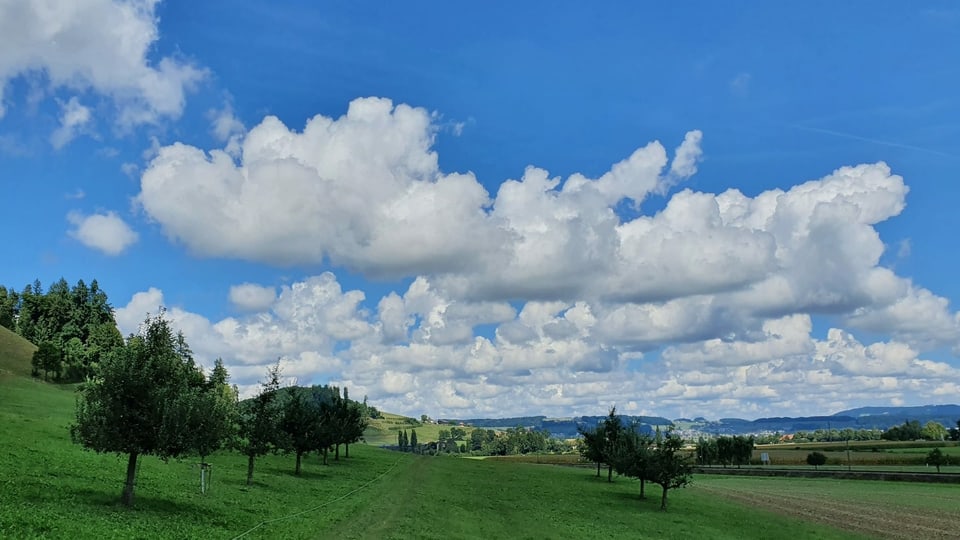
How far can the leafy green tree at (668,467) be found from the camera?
7225cm

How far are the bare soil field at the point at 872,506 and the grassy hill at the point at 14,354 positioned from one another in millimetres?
134434

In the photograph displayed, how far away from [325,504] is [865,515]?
54.3 m

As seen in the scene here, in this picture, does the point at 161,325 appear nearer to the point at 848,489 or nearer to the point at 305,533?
the point at 305,533

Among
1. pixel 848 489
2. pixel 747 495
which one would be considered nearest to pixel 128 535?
pixel 747 495

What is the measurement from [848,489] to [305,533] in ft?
320

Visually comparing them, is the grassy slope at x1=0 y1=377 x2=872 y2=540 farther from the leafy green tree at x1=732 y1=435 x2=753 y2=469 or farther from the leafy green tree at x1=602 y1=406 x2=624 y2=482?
the leafy green tree at x1=732 y1=435 x2=753 y2=469

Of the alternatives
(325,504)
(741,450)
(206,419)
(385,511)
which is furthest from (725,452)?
(206,419)

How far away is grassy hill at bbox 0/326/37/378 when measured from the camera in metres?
142

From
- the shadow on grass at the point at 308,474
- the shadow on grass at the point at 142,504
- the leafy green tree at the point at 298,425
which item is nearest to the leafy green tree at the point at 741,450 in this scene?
the shadow on grass at the point at 308,474

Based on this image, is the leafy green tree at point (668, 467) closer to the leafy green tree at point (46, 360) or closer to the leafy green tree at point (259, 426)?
the leafy green tree at point (259, 426)

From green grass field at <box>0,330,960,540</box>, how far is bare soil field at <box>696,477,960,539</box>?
93cm

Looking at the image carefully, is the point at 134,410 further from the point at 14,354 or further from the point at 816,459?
the point at 816,459

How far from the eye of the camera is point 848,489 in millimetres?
107375

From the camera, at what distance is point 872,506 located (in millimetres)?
79250
